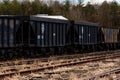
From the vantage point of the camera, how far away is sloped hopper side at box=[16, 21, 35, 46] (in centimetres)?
2555

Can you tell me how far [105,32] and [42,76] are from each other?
94.4 ft

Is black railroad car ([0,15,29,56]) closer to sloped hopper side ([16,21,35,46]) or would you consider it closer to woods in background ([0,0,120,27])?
sloped hopper side ([16,21,35,46])

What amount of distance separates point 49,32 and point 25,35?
2.82m

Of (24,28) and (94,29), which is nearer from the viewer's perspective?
(24,28)

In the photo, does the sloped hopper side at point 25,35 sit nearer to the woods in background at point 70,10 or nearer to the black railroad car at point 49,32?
the black railroad car at point 49,32

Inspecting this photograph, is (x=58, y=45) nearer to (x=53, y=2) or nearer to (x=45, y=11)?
(x=45, y=11)

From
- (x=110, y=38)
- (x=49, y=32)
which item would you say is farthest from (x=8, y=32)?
(x=110, y=38)

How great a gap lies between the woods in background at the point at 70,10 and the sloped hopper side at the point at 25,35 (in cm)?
5572

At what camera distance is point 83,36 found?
116ft

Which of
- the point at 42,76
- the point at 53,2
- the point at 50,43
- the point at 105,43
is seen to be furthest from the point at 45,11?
the point at 42,76

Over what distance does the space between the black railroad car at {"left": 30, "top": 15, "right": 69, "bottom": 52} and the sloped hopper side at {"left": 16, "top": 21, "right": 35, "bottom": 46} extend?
287 millimetres

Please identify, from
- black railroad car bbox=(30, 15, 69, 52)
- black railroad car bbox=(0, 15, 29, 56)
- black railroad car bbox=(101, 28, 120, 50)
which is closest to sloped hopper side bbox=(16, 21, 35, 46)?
black railroad car bbox=(30, 15, 69, 52)

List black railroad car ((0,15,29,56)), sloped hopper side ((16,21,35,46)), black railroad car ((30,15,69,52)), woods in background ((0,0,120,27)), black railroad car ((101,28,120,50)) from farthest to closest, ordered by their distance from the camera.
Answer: woods in background ((0,0,120,27))
black railroad car ((101,28,120,50))
black railroad car ((30,15,69,52))
sloped hopper side ((16,21,35,46))
black railroad car ((0,15,29,56))

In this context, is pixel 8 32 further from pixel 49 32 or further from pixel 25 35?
pixel 49 32
